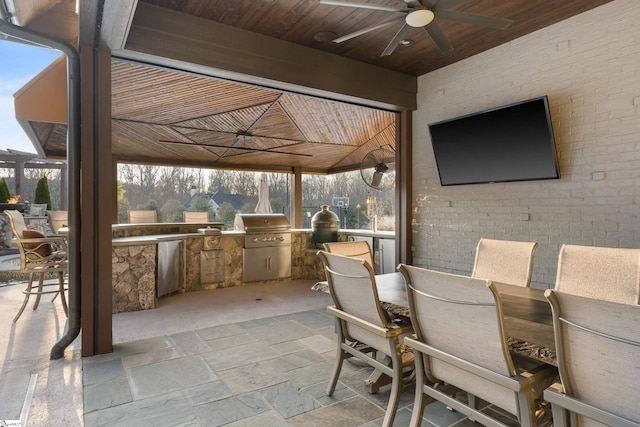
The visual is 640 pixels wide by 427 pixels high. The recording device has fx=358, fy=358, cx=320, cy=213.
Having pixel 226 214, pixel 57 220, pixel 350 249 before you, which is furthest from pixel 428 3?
pixel 226 214

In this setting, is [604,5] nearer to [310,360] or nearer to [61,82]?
[310,360]

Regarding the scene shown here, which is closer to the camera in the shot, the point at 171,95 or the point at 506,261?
the point at 506,261

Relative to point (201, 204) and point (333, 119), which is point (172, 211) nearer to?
point (201, 204)

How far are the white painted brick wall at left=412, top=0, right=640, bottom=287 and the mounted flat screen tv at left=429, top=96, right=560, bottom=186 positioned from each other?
154 mm

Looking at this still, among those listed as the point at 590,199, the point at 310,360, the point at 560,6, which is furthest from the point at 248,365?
the point at 560,6

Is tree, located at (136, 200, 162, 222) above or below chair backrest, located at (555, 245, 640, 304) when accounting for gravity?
above

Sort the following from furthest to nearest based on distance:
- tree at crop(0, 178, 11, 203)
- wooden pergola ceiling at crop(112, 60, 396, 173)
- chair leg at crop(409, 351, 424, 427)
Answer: tree at crop(0, 178, 11, 203), wooden pergola ceiling at crop(112, 60, 396, 173), chair leg at crop(409, 351, 424, 427)

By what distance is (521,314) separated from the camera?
1.75 metres

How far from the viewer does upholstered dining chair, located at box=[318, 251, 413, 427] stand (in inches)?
73.3

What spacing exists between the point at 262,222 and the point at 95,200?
3061mm

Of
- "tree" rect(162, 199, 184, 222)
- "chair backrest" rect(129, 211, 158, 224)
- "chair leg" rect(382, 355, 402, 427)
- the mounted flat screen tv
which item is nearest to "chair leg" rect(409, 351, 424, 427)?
"chair leg" rect(382, 355, 402, 427)

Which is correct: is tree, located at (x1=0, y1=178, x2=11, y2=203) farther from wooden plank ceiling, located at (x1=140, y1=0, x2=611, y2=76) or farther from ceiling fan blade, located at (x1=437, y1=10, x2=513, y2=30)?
ceiling fan blade, located at (x1=437, y1=10, x2=513, y2=30)

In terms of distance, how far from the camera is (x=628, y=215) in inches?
115

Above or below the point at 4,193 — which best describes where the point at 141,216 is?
below
